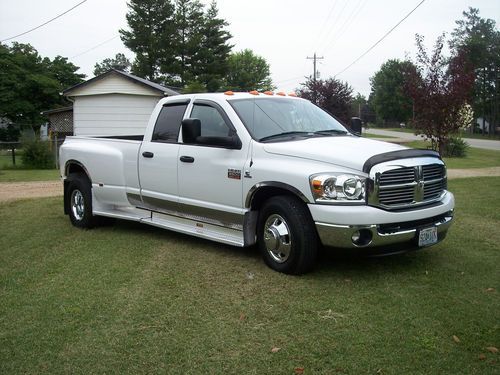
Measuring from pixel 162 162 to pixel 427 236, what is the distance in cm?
325

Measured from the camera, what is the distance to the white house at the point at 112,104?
72.6 feet

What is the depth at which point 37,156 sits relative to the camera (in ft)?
68.4

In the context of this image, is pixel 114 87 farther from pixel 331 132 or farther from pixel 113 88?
pixel 331 132

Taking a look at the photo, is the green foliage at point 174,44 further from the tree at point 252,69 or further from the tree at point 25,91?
the tree at point 252,69

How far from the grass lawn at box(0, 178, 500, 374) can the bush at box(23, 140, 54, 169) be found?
586 inches

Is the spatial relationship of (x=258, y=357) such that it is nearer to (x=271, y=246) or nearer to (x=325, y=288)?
(x=325, y=288)

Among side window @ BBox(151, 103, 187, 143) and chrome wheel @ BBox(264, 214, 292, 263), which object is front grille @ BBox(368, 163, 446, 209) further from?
side window @ BBox(151, 103, 187, 143)

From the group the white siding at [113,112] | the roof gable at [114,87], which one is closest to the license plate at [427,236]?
the roof gable at [114,87]

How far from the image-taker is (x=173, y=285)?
5230 mm

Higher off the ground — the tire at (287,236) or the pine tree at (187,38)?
the pine tree at (187,38)

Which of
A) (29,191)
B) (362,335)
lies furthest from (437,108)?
(362,335)

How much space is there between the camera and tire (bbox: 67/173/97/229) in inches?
312

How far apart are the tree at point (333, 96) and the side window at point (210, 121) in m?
17.8

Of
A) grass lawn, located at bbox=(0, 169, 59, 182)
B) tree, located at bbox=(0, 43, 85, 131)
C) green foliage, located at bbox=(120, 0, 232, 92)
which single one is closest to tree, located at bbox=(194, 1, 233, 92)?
green foliage, located at bbox=(120, 0, 232, 92)
